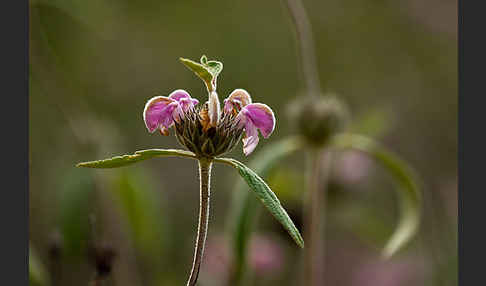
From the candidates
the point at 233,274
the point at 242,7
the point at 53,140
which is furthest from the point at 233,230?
the point at 242,7

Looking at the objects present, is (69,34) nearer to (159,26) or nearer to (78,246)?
(159,26)

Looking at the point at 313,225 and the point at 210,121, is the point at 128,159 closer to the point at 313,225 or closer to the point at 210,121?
the point at 210,121

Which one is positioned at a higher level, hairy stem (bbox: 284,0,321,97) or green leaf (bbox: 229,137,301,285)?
hairy stem (bbox: 284,0,321,97)

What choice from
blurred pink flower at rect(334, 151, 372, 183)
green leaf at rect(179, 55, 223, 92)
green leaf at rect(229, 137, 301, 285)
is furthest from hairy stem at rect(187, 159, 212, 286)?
blurred pink flower at rect(334, 151, 372, 183)

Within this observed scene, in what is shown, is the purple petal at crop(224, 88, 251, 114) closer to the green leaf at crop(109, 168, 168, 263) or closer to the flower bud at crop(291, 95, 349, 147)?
the flower bud at crop(291, 95, 349, 147)

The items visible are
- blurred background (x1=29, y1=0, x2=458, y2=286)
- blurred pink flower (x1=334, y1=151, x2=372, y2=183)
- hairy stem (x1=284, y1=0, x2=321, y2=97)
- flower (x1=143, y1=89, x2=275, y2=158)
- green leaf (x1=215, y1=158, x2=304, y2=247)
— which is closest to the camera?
green leaf (x1=215, y1=158, x2=304, y2=247)

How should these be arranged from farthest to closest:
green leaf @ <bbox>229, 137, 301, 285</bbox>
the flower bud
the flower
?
the flower bud → green leaf @ <bbox>229, 137, 301, 285</bbox> → the flower

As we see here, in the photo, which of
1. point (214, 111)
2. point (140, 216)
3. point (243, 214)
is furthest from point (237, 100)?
point (140, 216)

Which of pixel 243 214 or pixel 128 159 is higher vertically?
pixel 128 159
